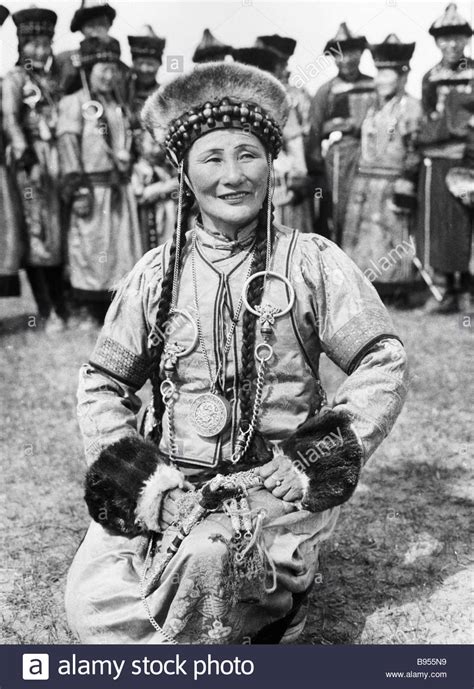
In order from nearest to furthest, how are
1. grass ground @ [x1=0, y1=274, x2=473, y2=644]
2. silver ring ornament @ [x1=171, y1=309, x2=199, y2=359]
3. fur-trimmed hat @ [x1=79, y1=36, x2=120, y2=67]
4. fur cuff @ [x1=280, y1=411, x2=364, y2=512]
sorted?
fur cuff @ [x1=280, y1=411, x2=364, y2=512] → silver ring ornament @ [x1=171, y1=309, x2=199, y2=359] → grass ground @ [x1=0, y1=274, x2=473, y2=644] → fur-trimmed hat @ [x1=79, y1=36, x2=120, y2=67]

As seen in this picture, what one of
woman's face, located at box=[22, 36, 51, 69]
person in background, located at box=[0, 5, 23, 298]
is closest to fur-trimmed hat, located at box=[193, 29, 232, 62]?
woman's face, located at box=[22, 36, 51, 69]

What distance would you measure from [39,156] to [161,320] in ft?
19.0

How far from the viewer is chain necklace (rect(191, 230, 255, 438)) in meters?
2.95

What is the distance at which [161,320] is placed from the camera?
3.03 m

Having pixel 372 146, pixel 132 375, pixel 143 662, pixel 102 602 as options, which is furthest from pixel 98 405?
pixel 372 146

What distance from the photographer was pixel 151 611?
265 cm

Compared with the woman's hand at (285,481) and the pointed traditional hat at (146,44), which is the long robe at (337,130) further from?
the woman's hand at (285,481)

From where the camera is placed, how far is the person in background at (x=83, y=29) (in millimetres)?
7599

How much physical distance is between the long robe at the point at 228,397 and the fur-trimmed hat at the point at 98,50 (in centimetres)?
547

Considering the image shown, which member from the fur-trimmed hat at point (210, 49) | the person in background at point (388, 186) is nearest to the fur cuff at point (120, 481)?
the fur-trimmed hat at point (210, 49)

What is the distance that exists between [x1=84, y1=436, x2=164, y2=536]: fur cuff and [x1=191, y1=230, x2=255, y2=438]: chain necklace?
0.19 m

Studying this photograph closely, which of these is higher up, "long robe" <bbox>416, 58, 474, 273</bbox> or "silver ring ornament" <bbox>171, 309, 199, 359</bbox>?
"silver ring ornament" <bbox>171, 309, 199, 359</bbox>

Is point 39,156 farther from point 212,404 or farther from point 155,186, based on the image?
point 212,404

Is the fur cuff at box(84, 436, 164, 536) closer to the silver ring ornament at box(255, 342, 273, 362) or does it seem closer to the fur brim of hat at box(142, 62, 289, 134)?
the silver ring ornament at box(255, 342, 273, 362)
